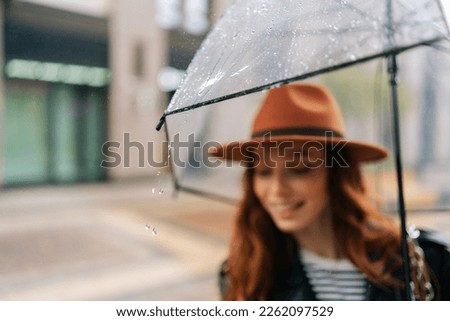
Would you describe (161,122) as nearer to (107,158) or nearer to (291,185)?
(291,185)

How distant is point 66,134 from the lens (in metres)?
9.24

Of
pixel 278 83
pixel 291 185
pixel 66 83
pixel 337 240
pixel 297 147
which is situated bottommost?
pixel 337 240

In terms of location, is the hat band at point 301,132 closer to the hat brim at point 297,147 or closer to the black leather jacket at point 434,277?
the hat brim at point 297,147

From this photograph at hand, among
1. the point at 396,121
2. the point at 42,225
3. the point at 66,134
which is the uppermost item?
the point at 66,134

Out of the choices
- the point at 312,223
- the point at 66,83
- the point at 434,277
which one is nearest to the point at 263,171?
the point at 312,223

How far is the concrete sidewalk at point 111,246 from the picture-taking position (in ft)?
12.1

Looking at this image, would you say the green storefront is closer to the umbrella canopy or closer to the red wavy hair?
the red wavy hair

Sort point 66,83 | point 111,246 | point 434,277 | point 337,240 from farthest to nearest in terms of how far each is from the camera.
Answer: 1. point 66,83
2. point 111,246
3. point 337,240
4. point 434,277

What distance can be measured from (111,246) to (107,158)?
111cm

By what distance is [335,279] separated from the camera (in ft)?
4.58

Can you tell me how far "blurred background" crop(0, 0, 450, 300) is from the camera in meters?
3.56
